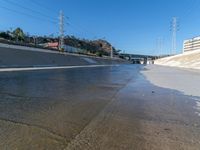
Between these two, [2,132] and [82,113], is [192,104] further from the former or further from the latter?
[2,132]

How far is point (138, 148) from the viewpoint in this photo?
12.3ft

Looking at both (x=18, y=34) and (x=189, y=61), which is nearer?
(x=189, y=61)

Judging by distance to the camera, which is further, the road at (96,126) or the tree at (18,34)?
the tree at (18,34)

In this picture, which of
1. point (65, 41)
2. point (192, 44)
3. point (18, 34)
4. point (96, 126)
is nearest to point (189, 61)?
point (18, 34)

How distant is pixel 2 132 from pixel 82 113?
2377 millimetres

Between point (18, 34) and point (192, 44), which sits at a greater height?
point (192, 44)

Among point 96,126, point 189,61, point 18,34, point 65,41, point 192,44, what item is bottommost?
point 96,126

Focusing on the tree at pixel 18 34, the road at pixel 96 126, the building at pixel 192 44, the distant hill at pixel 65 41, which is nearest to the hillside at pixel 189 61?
the road at pixel 96 126

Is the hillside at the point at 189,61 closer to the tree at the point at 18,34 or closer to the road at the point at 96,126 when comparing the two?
the road at the point at 96,126

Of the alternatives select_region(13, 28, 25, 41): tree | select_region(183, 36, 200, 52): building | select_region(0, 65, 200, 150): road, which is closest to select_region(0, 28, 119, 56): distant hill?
select_region(13, 28, 25, 41): tree

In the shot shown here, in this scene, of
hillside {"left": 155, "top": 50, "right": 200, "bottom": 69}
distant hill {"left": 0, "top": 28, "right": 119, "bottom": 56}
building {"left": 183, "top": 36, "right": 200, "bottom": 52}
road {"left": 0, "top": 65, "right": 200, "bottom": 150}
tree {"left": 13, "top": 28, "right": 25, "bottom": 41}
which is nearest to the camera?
road {"left": 0, "top": 65, "right": 200, "bottom": 150}

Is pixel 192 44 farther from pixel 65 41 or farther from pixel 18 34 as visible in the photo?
pixel 18 34

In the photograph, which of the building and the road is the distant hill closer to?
the building

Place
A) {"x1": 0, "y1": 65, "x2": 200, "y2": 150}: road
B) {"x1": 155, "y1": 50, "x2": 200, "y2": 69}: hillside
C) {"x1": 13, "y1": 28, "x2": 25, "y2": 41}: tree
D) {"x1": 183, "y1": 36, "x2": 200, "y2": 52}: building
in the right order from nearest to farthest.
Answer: {"x1": 0, "y1": 65, "x2": 200, "y2": 150}: road → {"x1": 155, "y1": 50, "x2": 200, "y2": 69}: hillside → {"x1": 13, "y1": 28, "x2": 25, "y2": 41}: tree → {"x1": 183, "y1": 36, "x2": 200, "y2": 52}: building
